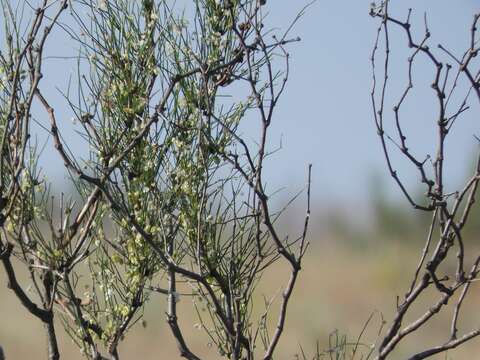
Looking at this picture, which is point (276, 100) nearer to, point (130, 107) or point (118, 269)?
point (130, 107)

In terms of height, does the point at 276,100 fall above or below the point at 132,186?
below

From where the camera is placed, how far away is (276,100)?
210 cm

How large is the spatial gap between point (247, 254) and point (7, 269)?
2.02ft

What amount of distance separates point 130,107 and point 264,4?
444mm

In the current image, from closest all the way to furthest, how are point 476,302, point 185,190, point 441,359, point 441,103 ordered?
point 441,103, point 185,190, point 441,359, point 476,302

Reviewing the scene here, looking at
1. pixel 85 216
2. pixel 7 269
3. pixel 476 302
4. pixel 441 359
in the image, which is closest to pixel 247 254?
pixel 85 216

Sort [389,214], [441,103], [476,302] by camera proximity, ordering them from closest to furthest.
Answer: [441,103], [476,302], [389,214]

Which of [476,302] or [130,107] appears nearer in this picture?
[130,107]

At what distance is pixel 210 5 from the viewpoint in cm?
254

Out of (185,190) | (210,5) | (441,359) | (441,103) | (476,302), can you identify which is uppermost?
(476,302)

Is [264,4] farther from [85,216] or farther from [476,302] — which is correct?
[476,302]

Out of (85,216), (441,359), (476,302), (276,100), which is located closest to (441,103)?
(276,100)

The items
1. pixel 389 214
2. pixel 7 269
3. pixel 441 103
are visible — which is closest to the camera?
pixel 441 103

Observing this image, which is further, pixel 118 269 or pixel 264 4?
pixel 118 269
